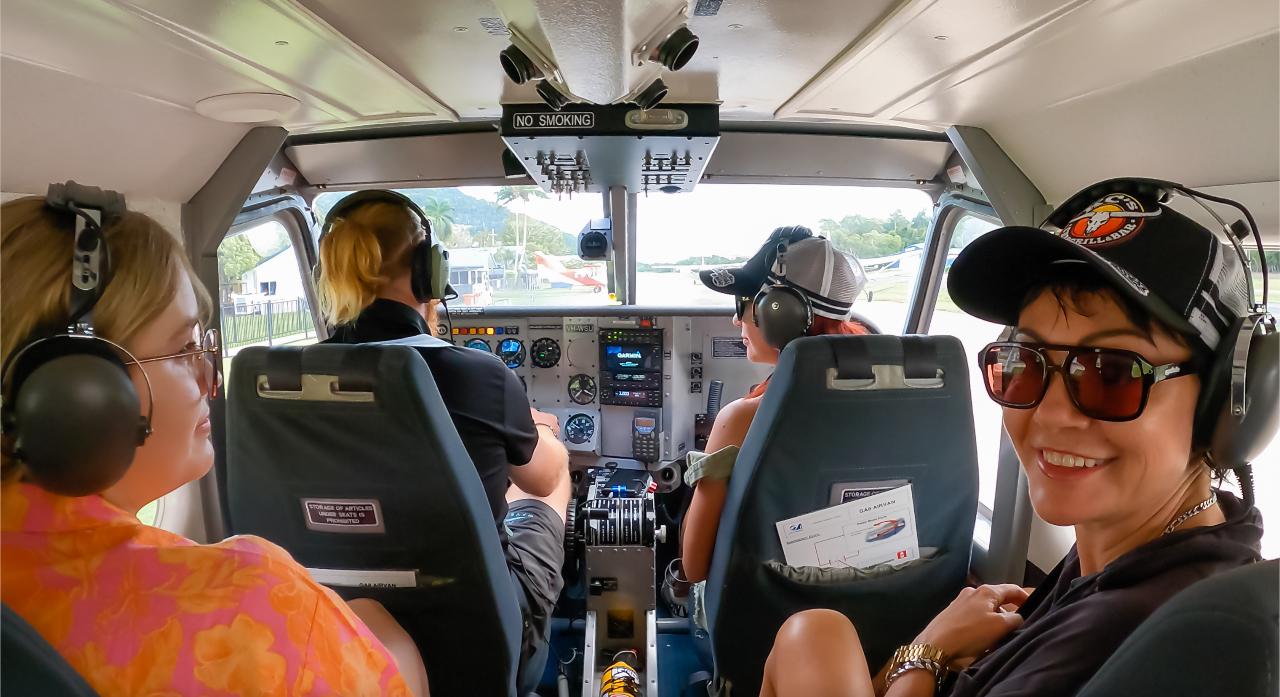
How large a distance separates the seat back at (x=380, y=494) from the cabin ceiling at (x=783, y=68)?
75cm

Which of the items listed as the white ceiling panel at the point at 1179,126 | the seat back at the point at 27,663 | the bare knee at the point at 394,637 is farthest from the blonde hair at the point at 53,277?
the white ceiling panel at the point at 1179,126

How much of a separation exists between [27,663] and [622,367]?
9.76 ft

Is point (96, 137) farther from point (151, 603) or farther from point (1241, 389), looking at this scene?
point (1241, 389)

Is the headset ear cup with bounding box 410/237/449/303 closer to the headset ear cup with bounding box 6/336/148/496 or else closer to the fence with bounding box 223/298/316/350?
the fence with bounding box 223/298/316/350

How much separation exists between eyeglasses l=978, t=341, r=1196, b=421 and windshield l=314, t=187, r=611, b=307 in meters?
2.73

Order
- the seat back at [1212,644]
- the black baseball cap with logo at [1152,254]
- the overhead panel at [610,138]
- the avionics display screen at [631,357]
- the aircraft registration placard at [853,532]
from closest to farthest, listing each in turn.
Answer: the seat back at [1212,644]
the black baseball cap with logo at [1152,254]
the aircraft registration placard at [853,532]
the overhead panel at [610,138]
the avionics display screen at [631,357]

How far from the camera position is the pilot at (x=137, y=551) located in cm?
71

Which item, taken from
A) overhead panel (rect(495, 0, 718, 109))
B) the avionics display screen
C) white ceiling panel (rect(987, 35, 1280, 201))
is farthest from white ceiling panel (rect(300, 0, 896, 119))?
the avionics display screen

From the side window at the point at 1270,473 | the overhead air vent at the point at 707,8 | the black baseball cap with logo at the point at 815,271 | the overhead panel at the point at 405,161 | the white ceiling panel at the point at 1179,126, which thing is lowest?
the side window at the point at 1270,473

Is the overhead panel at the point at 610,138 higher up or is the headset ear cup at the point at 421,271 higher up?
the overhead panel at the point at 610,138

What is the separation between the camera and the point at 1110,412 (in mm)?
798

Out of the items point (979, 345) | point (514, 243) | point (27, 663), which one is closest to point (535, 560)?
point (27, 663)

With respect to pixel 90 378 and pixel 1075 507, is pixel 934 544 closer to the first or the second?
pixel 1075 507

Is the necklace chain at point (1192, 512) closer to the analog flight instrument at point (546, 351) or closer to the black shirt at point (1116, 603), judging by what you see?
the black shirt at point (1116, 603)
